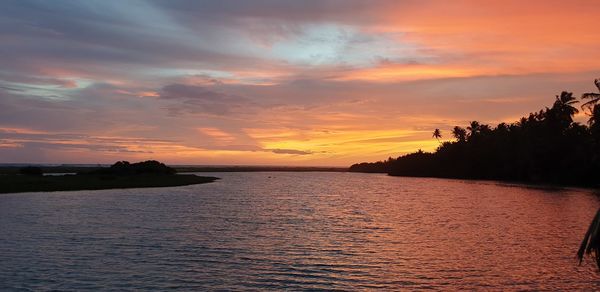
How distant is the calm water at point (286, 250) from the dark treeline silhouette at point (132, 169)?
8294 centimetres

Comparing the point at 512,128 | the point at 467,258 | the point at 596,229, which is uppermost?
the point at 512,128

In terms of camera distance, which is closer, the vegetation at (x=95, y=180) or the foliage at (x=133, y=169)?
the vegetation at (x=95, y=180)

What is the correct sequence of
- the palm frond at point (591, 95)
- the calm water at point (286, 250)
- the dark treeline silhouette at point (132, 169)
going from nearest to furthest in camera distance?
the calm water at point (286, 250)
the palm frond at point (591, 95)
the dark treeline silhouette at point (132, 169)

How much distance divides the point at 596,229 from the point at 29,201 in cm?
7565

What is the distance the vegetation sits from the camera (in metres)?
97.3

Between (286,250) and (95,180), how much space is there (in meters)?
97.8

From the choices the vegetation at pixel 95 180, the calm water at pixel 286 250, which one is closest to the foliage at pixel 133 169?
the vegetation at pixel 95 180

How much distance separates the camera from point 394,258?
108ft

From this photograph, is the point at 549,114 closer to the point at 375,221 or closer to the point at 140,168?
the point at 375,221

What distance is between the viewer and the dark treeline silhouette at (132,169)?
474 feet

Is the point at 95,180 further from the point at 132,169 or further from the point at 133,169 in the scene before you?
the point at 133,169

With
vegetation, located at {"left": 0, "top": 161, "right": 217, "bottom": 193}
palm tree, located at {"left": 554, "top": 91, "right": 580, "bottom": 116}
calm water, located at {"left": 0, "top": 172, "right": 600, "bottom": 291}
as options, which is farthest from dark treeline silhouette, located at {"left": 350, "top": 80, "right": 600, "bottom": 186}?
vegetation, located at {"left": 0, "top": 161, "right": 217, "bottom": 193}

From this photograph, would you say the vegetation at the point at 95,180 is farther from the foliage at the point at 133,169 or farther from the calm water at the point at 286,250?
the calm water at the point at 286,250

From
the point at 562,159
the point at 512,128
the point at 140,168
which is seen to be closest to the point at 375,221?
the point at 562,159
